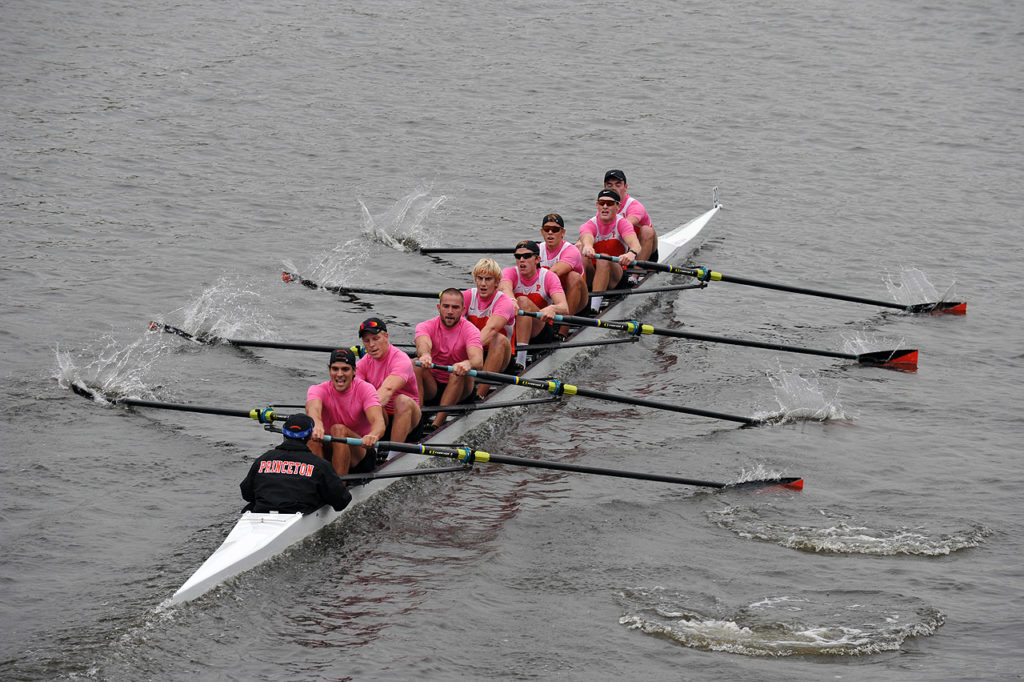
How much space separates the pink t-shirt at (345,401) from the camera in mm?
11055

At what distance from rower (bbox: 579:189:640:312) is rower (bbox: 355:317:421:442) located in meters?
4.96

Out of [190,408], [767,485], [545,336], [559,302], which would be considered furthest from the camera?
[545,336]

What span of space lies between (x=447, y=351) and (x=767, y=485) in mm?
3677

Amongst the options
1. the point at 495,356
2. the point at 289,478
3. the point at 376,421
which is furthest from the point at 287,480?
the point at 495,356

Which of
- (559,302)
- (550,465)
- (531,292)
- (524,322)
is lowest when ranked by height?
(550,465)

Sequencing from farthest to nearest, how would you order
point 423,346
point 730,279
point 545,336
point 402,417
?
point 730,279
point 545,336
point 423,346
point 402,417

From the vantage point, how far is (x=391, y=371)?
38.1ft

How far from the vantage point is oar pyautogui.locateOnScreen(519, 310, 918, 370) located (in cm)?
1444

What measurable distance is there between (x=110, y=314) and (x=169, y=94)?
1068cm

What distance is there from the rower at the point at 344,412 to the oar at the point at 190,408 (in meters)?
0.45

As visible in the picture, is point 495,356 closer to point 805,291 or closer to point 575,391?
point 575,391

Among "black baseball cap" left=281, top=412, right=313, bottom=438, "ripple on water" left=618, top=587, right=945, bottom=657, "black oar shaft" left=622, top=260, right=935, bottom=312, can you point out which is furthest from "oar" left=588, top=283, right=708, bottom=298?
"black baseball cap" left=281, top=412, right=313, bottom=438

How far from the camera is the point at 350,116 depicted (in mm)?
25594

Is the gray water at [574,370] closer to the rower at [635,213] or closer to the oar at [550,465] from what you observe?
the oar at [550,465]
